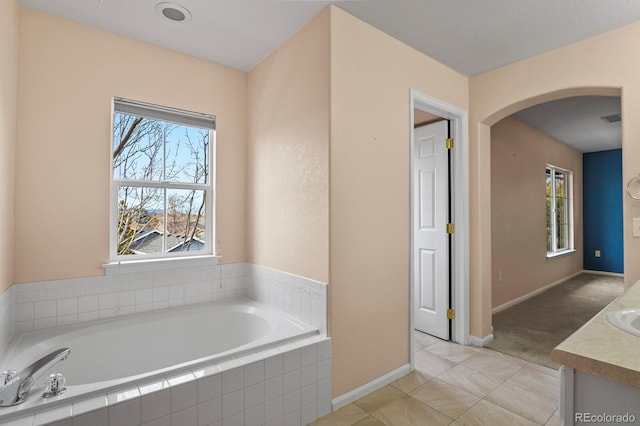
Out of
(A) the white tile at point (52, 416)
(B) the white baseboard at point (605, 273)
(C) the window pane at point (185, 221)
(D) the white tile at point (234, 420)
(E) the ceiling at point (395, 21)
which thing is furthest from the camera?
(B) the white baseboard at point (605, 273)

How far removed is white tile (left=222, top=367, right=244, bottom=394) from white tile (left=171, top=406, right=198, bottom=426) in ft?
0.51

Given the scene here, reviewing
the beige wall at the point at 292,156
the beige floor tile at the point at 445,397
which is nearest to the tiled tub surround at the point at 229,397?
the beige wall at the point at 292,156

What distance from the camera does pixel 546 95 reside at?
2.64m

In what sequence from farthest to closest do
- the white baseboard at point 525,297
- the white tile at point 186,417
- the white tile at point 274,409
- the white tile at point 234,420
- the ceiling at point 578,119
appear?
the white baseboard at point 525,297 → the ceiling at point 578,119 → the white tile at point 274,409 → the white tile at point 234,420 → the white tile at point 186,417

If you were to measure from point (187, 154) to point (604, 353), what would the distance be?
282cm

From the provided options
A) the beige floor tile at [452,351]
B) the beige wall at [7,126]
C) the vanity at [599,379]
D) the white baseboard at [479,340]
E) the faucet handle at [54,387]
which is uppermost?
the beige wall at [7,126]

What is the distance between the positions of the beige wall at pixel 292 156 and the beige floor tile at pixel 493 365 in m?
1.54

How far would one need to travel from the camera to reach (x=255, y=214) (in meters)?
2.88

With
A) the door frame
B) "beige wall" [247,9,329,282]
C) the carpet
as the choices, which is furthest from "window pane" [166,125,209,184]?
the carpet

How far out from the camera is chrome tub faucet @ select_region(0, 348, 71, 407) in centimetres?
132

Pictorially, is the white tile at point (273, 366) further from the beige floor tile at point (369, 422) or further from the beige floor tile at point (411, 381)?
the beige floor tile at point (411, 381)

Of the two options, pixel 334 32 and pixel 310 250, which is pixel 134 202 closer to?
pixel 310 250

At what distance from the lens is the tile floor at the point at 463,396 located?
1967 millimetres

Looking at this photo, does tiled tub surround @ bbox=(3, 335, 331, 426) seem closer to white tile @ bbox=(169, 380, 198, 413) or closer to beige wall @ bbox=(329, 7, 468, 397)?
white tile @ bbox=(169, 380, 198, 413)
